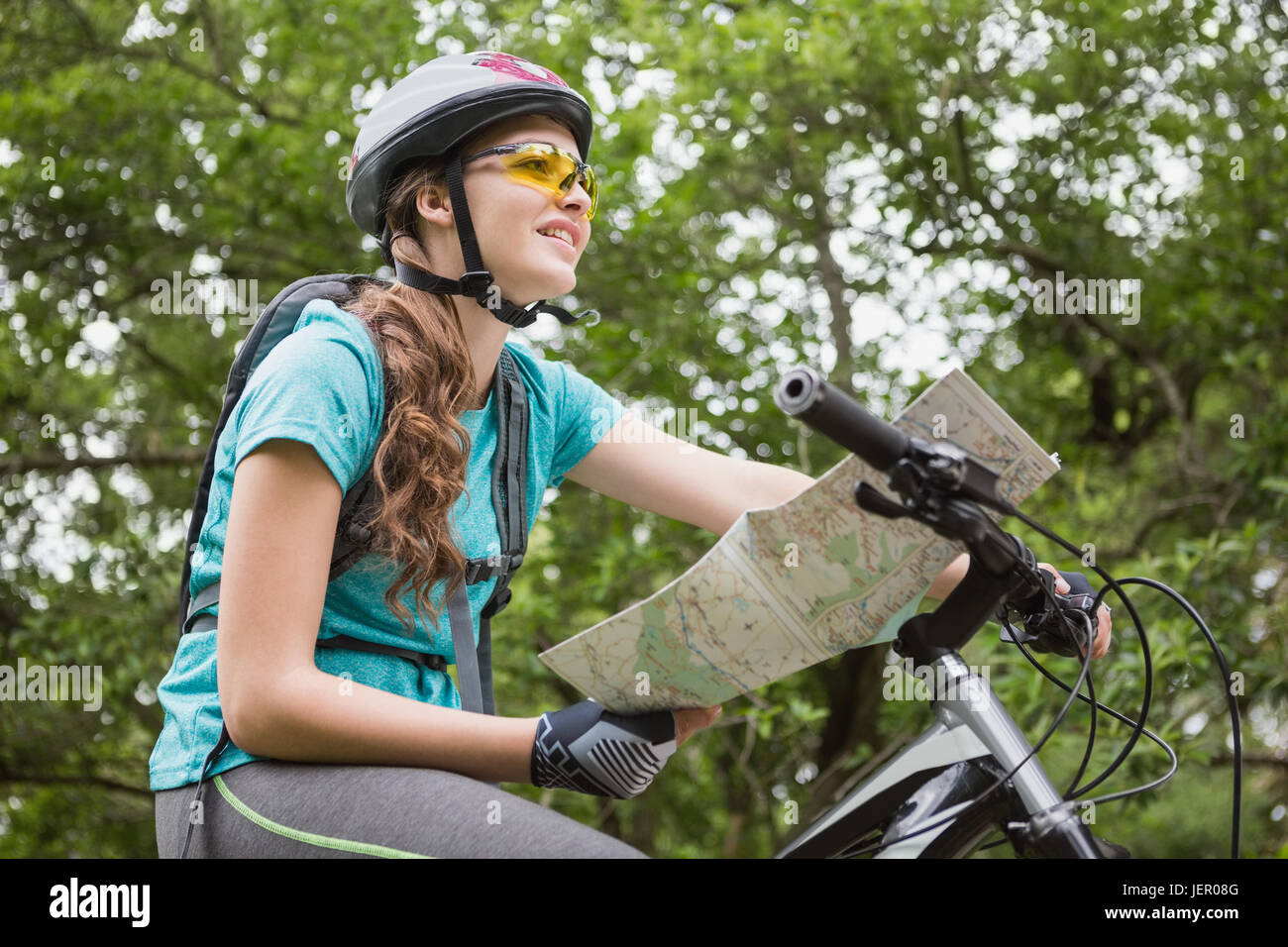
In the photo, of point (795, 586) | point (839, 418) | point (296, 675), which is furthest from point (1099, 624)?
point (296, 675)

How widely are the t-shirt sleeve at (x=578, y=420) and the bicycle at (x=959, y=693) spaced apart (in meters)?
0.89

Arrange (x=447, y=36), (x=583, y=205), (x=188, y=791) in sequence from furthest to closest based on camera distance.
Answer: (x=447, y=36)
(x=583, y=205)
(x=188, y=791)

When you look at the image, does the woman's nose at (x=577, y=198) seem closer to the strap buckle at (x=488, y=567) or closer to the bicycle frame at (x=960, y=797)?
the strap buckle at (x=488, y=567)

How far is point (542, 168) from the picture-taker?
2.14 meters

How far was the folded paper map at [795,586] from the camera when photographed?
1353mm

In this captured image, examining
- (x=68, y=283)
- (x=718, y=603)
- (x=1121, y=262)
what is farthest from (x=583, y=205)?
(x=68, y=283)

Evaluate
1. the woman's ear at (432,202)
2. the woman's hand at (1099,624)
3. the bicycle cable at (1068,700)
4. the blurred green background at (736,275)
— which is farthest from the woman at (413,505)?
the blurred green background at (736,275)

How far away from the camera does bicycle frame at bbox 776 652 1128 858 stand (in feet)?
4.69

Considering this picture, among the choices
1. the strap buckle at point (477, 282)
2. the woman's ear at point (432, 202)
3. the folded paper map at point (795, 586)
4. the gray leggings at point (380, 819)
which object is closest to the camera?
the folded paper map at point (795, 586)

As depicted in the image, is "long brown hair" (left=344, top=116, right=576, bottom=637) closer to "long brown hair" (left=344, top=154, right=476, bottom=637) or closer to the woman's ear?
"long brown hair" (left=344, top=154, right=476, bottom=637)

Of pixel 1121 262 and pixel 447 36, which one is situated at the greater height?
pixel 447 36

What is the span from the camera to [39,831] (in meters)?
7.16
